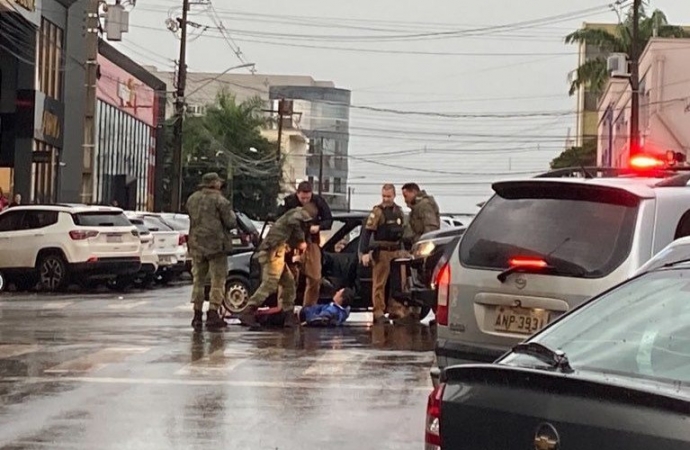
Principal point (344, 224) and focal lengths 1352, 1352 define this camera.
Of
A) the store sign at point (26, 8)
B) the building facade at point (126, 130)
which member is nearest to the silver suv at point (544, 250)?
the store sign at point (26, 8)

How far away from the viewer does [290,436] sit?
887cm

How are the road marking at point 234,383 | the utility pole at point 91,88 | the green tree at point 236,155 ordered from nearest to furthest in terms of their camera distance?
the road marking at point 234,383 → the utility pole at point 91,88 → the green tree at point 236,155

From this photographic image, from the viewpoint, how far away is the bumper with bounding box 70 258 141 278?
80.0 ft

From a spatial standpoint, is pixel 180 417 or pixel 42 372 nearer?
pixel 180 417

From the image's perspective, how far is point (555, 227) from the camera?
801 centimetres

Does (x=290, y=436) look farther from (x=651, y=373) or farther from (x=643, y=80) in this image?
(x=643, y=80)

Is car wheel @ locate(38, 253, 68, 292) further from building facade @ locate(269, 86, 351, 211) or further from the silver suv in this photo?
building facade @ locate(269, 86, 351, 211)

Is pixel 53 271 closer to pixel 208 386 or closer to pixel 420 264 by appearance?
pixel 420 264

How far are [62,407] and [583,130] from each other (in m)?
83.8

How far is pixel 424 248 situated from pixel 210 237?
8.29ft

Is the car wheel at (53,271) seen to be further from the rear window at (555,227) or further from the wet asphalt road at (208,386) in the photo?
the rear window at (555,227)

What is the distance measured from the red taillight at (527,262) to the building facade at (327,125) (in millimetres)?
124108

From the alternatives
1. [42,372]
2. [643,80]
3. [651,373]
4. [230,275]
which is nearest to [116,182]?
[643,80]

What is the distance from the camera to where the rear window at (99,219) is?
24578 millimetres
